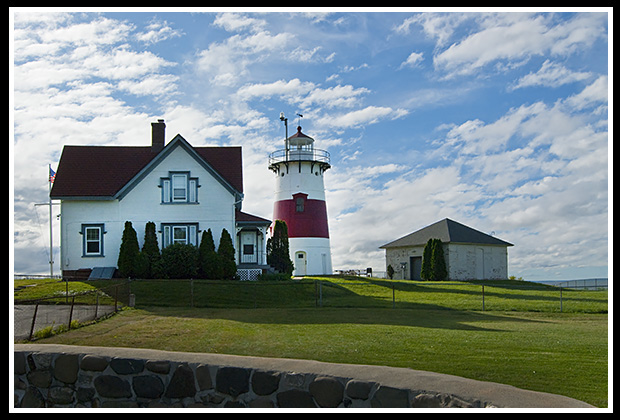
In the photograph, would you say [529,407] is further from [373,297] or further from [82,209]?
[82,209]

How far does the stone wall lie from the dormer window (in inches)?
916

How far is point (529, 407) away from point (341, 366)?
2.32m

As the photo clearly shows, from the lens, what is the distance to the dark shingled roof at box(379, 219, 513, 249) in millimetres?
44344

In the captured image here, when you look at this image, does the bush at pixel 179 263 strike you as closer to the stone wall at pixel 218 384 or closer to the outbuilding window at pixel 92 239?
the outbuilding window at pixel 92 239

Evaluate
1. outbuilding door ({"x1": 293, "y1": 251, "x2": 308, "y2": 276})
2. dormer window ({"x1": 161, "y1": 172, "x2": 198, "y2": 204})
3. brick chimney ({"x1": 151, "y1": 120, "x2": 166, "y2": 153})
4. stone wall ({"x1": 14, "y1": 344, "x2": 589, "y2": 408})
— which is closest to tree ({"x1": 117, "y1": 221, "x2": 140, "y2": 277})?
dormer window ({"x1": 161, "y1": 172, "x2": 198, "y2": 204})

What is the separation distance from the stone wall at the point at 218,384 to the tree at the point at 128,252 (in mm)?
21148

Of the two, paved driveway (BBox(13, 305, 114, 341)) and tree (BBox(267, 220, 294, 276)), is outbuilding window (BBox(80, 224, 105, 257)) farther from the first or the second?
paved driveway (BBox(13, 305, 114, 341))

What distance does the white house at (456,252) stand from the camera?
4366 cm

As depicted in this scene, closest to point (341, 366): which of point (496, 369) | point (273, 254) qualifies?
point (496, 369)

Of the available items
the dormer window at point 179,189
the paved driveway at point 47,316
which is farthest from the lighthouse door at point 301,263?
the paved driveway at point 47,316

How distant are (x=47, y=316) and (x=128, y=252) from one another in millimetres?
15148

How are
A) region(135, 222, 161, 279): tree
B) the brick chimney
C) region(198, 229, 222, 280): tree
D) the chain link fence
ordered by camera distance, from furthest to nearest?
the brick chimney < region(198, 229, 222, 280): tree < region(135, 222, 161, 279): tree < the chain link fence

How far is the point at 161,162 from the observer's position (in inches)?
1265

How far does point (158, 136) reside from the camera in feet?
115
